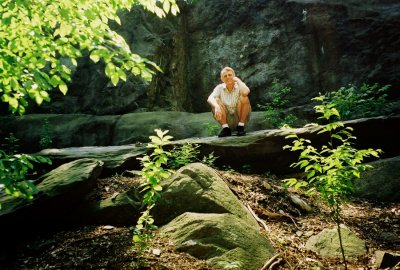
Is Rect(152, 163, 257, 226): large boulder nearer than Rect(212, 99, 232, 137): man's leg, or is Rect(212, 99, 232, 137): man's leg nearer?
Rect(152, 163, 257, 226): large boulder

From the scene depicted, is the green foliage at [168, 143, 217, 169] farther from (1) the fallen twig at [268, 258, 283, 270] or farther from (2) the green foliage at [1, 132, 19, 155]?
(2) the green foliage at [1, 132, 19, 155]

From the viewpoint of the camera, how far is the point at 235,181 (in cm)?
564

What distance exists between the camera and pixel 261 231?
165 inches

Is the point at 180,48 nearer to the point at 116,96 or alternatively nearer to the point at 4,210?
the point at 116,96

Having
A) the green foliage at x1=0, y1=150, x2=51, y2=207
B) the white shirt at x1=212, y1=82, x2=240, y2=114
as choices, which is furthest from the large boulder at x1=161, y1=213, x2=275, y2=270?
the white shirt at x1=212, y1=82, x2=240, y2=114

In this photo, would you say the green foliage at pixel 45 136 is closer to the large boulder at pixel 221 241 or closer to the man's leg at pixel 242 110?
the man's leg at pixel 242 110

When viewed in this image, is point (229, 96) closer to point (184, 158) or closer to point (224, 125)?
point (224, 125)

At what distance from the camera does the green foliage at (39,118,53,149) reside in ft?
33.9

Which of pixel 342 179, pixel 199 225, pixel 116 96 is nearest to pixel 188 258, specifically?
pixel 199 225

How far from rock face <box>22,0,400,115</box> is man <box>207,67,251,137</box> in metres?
5.03

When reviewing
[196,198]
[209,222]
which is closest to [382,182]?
[196,198]

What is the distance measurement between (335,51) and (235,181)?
362 inches

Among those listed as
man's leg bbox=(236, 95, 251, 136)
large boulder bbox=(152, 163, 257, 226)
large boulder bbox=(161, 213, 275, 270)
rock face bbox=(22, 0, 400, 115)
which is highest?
rock face bbox=(22, 0, 400, 115)

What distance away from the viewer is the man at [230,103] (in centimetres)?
754
